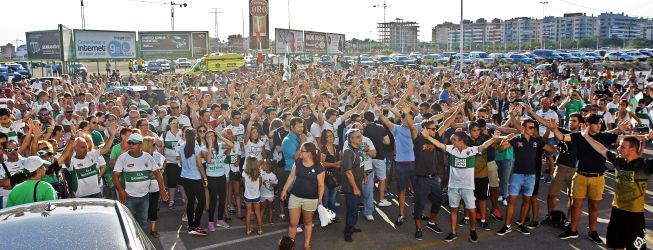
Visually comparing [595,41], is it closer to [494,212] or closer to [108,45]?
[108,45]

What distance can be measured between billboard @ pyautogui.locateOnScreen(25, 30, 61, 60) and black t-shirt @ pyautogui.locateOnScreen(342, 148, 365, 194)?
1082 inches

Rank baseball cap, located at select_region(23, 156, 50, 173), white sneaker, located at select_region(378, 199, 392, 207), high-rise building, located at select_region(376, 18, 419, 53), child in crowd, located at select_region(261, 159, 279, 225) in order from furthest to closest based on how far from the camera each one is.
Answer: high-rise building, located at select_region(376, 18, 419, 53) < white sneaker, located at select_region(378, 199, 392, 207) < child in crowd, located at select_region(261, 159, 279, 225) < baseball cap, located at select_region(23, 156, 50, 173)

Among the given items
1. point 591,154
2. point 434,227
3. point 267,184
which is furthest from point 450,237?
point 267,184

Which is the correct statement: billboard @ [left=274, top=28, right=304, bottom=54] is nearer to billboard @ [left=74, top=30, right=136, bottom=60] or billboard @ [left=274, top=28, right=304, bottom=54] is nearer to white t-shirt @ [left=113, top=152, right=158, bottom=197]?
billboard @ [left=74, top=30, right=136, bottom=60]

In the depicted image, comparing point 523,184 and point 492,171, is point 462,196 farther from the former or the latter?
point 492,171

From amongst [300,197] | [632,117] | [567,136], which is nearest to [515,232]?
[567,136]

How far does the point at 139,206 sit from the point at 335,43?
3914cm

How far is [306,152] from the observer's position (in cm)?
676

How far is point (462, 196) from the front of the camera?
7.52m

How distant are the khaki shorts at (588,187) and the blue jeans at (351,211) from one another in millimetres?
3017

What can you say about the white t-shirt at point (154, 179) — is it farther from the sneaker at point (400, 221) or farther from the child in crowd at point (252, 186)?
the sneaker at point (400, 221)

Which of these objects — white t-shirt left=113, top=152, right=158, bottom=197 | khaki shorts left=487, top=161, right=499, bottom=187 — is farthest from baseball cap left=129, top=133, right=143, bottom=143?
khaki shorts left=487, top=161, right=499, bottom=187

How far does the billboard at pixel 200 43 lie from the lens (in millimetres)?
36344

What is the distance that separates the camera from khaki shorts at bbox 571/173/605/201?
720cm
